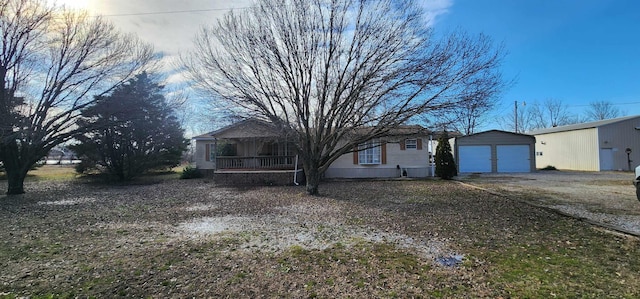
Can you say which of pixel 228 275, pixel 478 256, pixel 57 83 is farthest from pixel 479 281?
pixel 57 83

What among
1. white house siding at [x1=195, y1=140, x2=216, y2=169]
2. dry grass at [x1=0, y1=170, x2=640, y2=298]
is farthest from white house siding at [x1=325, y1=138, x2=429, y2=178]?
white house siding at [x1=195, y1=140, x2=216, y2=169]

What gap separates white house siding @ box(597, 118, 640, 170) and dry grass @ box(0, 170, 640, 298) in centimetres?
1999

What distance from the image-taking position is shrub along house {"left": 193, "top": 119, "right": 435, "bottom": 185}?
52.3 ft

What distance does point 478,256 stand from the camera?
14.5 ft

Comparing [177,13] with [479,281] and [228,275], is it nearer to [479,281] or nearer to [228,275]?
[228,275]

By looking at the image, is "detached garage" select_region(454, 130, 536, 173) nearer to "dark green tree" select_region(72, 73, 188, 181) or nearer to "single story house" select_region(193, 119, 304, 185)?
"single story house" select_region(193, 119, 304, 185)

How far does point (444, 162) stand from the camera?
16969 millimetres

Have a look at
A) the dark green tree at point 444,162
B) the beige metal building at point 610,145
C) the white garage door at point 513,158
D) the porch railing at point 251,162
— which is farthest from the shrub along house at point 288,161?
the beige metal building at point 610,145

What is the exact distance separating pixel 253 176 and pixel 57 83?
9402 millimetres

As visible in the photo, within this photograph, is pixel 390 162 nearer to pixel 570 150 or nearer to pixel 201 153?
pixel 201 153

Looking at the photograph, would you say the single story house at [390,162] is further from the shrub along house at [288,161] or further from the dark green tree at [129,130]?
the dark green tree at [129,130]

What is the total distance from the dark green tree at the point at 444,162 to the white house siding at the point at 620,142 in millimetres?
13416

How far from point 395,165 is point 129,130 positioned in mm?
16098

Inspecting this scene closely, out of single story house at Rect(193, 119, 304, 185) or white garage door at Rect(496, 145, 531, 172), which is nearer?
single story house at Rect(193, 119, 304, 185)
